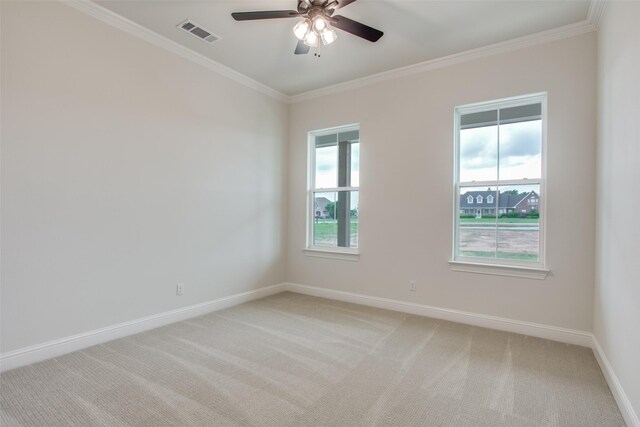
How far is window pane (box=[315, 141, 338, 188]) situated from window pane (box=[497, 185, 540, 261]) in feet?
7.14

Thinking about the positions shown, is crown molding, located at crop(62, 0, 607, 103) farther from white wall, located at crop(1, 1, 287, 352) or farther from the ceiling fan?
the ceiling fan

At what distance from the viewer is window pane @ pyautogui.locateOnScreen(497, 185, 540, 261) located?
3188mm

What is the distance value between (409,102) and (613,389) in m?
3.20

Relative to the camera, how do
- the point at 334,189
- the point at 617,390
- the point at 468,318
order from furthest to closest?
the point at 334,189 < the point at 468,318 < the point at 617,390

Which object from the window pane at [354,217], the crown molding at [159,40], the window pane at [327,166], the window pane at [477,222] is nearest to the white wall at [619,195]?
the window pane at [477,222]

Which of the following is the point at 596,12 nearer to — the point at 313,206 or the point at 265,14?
the point at 265,14

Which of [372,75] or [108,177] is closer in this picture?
[108,177]

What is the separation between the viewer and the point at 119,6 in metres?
2.75

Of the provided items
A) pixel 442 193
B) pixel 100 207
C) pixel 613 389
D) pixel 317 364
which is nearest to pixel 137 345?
pixel 100 207

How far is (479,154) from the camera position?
3518mm

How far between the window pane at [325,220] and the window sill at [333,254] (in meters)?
0.15

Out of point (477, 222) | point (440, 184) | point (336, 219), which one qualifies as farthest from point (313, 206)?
point (477, 222)

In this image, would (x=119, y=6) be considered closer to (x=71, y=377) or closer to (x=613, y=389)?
(x=71, y=377)

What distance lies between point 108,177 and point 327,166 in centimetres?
278
